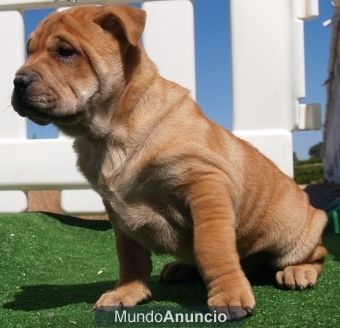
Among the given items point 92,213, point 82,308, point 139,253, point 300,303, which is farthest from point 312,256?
point 92,213

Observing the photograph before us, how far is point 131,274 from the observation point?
276cm

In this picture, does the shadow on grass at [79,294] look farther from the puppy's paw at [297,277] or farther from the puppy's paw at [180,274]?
the puppy's paw at [297,277]

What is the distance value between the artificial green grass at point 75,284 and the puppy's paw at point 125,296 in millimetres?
58

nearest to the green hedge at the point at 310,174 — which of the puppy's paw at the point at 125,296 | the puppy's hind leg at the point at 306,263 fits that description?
the puppy's hind leg at the point at 306,263

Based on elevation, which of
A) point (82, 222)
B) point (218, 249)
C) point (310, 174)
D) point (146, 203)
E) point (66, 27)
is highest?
point (66, 27)

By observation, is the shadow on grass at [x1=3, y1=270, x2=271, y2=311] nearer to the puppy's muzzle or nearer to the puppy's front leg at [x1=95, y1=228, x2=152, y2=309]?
the puppy's front leg at [x1=95, y1=228, x2=152, y2=309]

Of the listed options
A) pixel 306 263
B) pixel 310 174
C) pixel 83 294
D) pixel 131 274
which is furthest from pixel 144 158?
pixel 310 174

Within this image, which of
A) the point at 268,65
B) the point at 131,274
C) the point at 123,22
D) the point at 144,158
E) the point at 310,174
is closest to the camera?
the point at 144,158

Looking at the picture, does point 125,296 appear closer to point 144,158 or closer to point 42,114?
point 144,158

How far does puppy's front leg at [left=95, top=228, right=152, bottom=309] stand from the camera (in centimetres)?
262

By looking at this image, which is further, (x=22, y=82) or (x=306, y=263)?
(x=306, y=263)

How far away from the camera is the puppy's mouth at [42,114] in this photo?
8.36 ft

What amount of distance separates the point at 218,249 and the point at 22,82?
→ 38.2 inches

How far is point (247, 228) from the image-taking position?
280 cm
